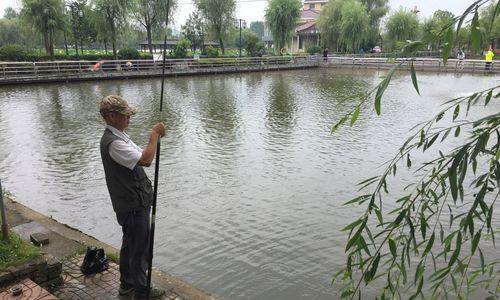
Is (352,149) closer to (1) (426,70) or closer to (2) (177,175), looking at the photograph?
(2) (177,175)

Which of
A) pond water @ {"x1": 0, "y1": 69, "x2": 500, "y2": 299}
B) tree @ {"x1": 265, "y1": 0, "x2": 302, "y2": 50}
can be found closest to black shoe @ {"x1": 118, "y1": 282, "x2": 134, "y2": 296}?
pond water @ {"x1": 0, "y1": 69, "x2": 500, "y2": 299}

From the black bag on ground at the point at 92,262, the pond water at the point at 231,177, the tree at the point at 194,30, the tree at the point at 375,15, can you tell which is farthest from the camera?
the tree at the point at 375,15

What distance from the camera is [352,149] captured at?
991 centimetres

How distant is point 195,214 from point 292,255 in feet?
5.95

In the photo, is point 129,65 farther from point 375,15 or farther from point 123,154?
point 375,15

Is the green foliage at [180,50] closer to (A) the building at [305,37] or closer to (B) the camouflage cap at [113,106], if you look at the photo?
(A) the building at [305,37]

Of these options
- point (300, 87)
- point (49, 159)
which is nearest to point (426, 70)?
point (300, 87)

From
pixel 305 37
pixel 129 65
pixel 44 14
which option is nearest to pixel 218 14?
pixel 129 65

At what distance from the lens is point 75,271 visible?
3.79 m

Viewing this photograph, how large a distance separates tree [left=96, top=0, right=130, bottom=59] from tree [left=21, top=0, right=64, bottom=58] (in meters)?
2.98

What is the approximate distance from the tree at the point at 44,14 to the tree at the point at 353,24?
2727 centimetres

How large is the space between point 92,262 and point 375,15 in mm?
52092

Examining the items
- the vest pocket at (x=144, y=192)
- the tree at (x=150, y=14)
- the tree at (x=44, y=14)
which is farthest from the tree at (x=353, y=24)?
the vest pocket at (x=144, y=192)

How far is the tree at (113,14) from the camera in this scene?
30.3 meters
